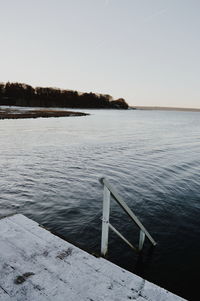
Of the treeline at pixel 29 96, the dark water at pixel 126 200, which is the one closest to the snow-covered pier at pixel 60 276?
the dark water at pixel 126 200

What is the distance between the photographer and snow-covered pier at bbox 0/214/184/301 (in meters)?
3.37

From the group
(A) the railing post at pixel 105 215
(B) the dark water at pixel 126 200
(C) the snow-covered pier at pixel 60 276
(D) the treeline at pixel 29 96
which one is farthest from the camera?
(D) the treeline at pixel 29 96

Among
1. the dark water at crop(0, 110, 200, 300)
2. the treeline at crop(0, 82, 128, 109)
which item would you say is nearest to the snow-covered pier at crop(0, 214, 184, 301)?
the dark water at crop(0, 110, 200, 300)

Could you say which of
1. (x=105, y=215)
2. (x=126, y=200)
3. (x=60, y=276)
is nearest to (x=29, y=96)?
(x=126, y=200)

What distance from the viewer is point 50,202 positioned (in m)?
9.88

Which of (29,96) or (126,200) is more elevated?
(29,96)

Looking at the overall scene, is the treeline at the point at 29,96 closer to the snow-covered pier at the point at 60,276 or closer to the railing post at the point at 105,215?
the snow-covered pier at the point at 60,276

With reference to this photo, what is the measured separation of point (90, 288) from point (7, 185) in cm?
944

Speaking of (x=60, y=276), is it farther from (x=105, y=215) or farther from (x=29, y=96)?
(x=29, y=96)

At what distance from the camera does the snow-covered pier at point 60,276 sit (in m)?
3.37

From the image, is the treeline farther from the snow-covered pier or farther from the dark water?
the snow-covered pier

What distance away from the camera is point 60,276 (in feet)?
12.1

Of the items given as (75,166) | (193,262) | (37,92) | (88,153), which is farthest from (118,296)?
(37,92)

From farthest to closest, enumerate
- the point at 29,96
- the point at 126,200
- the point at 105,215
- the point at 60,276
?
the point at 29,96 → the point at 126,200 → the point at 105,215 → the point at 60,276
